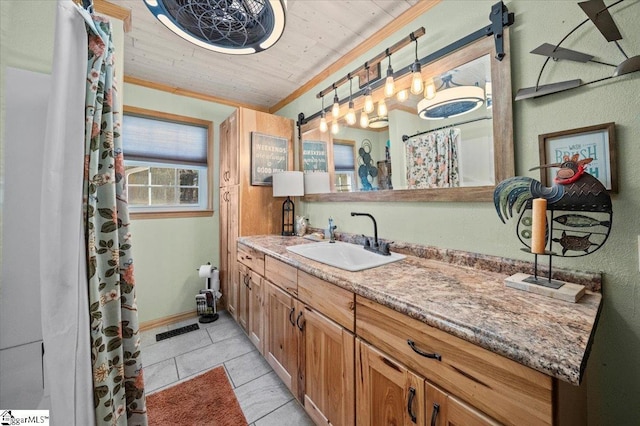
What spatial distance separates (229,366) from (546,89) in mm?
2609

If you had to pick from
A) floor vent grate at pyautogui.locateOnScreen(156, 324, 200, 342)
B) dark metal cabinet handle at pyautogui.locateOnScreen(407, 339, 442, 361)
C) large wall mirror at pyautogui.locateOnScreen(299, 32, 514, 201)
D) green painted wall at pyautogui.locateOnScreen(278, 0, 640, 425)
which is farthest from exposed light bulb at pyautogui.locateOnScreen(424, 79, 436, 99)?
floor vent grate at pyautogui.locateOnScreen(156, 324, 200, 342)

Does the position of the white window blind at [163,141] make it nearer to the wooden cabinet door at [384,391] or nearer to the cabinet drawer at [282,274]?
the cabinet drawer at [282,274]

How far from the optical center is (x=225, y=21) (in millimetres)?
1226

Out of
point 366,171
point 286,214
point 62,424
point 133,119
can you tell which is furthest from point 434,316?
point 133,119

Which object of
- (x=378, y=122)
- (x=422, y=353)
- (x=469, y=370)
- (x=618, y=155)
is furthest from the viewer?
(x=378, y=122)

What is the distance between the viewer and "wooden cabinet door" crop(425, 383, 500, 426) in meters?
0.68

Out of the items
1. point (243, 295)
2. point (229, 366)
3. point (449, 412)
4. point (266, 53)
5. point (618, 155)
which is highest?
point (266, 53)

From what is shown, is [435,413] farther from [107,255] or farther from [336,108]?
[336,108]

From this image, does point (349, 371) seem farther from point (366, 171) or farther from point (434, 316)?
point (366, 171)

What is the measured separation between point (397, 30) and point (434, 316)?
1832mm

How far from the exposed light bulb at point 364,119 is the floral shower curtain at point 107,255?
148 centimetres

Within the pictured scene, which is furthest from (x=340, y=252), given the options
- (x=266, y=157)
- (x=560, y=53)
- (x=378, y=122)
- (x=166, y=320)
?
(x=166, y=320)

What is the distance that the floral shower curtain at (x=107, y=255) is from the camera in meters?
0.73

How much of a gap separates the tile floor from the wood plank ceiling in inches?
101
